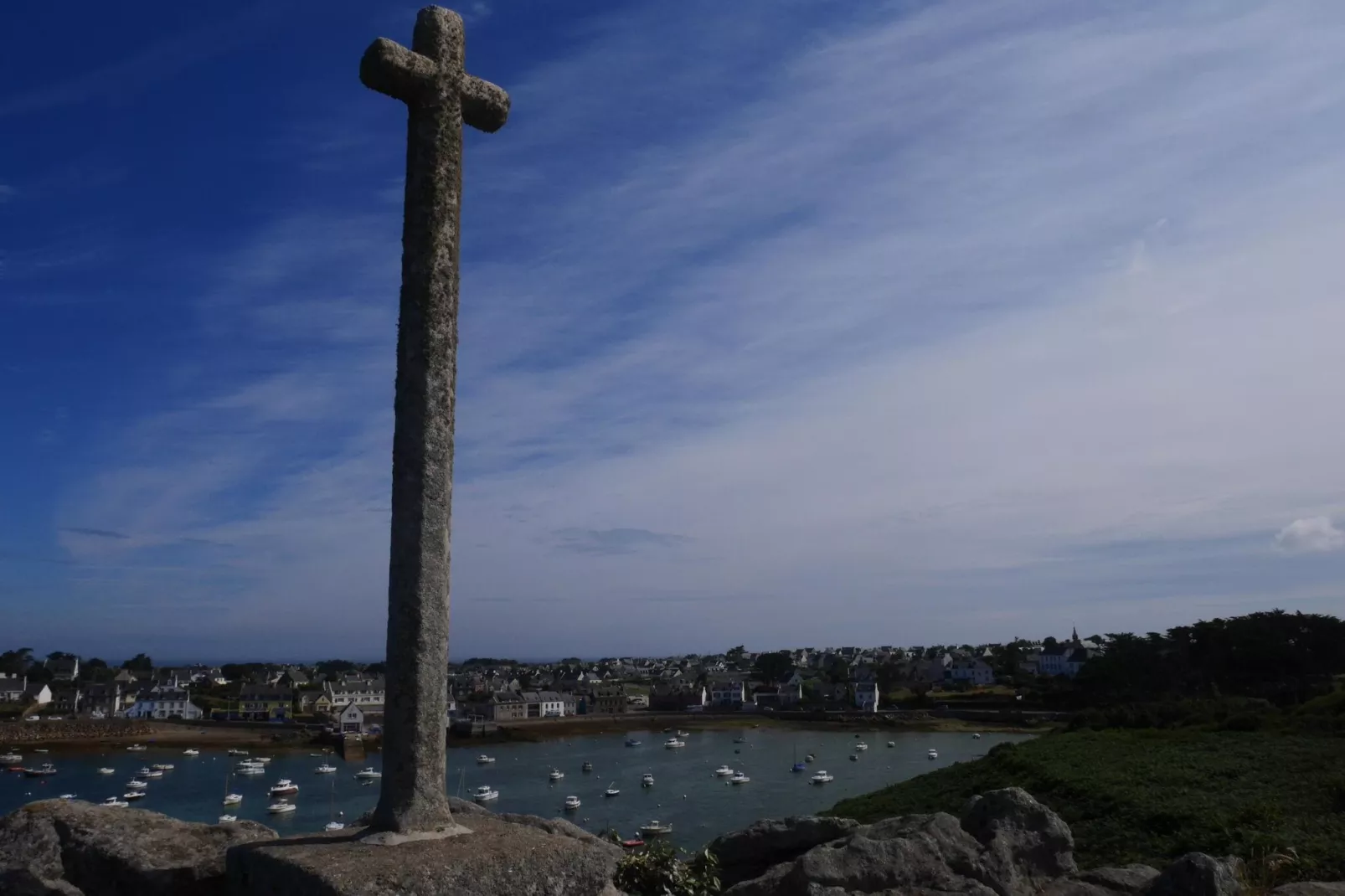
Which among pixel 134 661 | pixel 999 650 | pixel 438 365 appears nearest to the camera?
pixel 438 365

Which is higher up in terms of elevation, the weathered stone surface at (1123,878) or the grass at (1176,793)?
the weathered stone surface at (1123,878)

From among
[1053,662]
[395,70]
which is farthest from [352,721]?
[1053,662]

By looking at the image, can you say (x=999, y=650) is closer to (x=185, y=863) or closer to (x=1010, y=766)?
(x=1010, y=766)

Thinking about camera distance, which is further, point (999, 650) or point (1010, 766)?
point (999, 650)

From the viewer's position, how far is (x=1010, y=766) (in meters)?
23.7

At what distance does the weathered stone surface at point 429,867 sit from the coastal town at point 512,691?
7431 centimetres

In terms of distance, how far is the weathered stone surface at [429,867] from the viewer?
4672 mm

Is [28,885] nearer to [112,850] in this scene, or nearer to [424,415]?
[112,850]

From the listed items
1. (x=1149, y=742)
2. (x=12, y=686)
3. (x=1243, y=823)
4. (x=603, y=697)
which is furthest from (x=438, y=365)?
(x=12, y=686)

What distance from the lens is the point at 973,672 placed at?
4513 inches

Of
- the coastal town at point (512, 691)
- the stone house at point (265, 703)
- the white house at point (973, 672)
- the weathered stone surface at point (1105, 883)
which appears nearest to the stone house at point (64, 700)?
the coastal town at point (512, 691)

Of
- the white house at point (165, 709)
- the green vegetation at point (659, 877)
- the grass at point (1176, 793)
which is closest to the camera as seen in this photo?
the green vegetation at point (659, 877)

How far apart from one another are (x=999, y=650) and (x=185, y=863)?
155m

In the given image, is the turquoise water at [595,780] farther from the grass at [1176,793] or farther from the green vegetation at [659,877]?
the green vegetation at [659,877]
